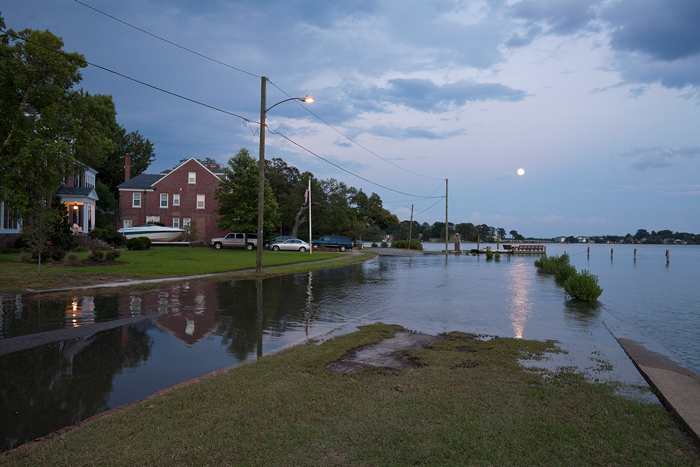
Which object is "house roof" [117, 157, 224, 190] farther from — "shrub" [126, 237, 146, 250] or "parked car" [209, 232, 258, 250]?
"shrub" [126, 237, 146, 250]

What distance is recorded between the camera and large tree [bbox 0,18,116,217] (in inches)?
794

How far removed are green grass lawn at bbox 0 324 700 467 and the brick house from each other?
162ft

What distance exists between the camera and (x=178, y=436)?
470 centimetres


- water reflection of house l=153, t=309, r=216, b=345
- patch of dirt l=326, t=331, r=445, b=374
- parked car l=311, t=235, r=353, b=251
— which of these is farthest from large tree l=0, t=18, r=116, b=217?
parked car l=311, t=235, r=353, b=251

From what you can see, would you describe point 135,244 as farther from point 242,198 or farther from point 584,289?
point 584,289

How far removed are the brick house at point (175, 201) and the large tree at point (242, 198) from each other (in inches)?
210

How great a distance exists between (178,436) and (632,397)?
20.0 feet

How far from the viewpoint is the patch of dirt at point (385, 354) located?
770 centimetres

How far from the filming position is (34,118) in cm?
2161

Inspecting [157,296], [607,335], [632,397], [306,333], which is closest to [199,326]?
[306,333]

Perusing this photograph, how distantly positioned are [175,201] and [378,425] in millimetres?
53650

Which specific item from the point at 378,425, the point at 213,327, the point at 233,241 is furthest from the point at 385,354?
the point at 233,241

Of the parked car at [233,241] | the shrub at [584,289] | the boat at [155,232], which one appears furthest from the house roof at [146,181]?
the shrub at [584,289]

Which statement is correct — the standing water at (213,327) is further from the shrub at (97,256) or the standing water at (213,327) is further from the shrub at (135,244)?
the shrub at (135,244)
